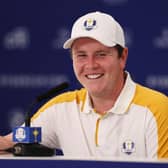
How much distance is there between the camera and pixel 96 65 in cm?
204

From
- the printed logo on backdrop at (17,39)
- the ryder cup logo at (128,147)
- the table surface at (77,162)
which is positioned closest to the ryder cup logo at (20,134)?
the table surface at (77,162)

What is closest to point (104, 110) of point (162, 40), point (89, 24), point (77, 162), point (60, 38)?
point (89, 24)

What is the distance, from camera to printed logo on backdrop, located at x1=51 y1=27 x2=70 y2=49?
335 cm

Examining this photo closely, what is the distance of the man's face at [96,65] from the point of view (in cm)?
202

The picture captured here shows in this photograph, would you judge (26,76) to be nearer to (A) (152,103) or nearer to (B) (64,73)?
(B) (64,73)

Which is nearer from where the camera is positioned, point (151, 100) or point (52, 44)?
point (151, 100)

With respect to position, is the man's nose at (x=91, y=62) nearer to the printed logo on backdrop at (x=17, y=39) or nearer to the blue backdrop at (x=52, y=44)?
the blue backdrop at (x=52, y=44)

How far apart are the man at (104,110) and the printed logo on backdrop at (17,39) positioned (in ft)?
4.21

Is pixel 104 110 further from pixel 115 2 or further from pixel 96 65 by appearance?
pixel 115 2

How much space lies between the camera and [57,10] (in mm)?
3379

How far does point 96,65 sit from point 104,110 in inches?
6.7

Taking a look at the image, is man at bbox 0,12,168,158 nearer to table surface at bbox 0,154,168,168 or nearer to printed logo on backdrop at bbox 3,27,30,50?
table surface at bbox 0,154,168,168

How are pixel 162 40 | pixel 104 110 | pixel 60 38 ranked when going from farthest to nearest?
pixel 60 38, pixel 162 40, pixel 104 110

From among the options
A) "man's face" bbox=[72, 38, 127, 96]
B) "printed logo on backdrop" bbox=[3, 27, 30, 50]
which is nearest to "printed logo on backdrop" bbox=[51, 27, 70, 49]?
"printed logo on backdrop" bbox=[3, 27, 30, 50]
